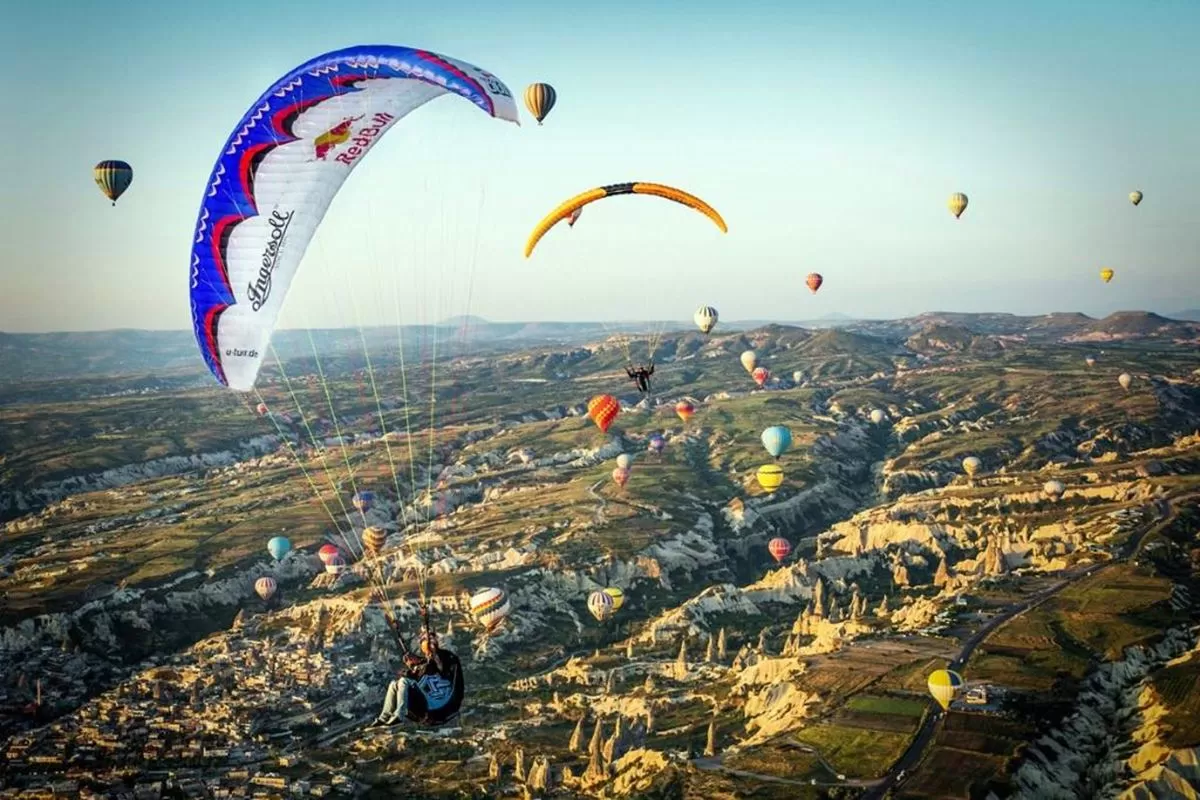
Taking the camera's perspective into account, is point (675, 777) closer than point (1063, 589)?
Yes

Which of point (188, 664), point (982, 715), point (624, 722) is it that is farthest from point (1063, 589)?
point (188, 664)

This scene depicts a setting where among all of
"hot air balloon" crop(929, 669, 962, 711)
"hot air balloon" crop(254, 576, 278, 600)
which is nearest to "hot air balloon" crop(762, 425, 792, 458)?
"hot air balloon" crop(929, 669, 962, 711)

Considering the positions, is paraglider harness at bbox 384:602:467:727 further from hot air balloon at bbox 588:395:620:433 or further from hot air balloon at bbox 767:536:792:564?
hot air balloon at bbox 767:536:792:564

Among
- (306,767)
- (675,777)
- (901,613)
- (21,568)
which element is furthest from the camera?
(21,568)

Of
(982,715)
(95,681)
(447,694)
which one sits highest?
(447,694)

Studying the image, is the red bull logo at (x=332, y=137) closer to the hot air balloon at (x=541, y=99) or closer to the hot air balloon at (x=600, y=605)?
the hot air balloon at (x=541, y=99)

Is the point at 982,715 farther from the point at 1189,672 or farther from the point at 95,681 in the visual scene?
the point at 95,681

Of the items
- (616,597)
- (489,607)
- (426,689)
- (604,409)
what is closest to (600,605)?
(616,597)
